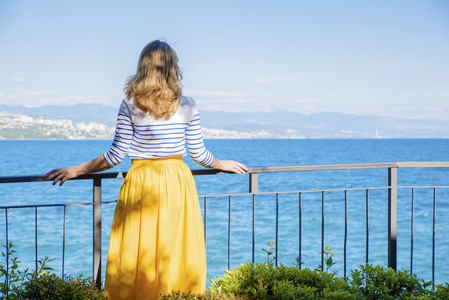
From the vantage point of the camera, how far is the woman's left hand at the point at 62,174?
2.02 meters

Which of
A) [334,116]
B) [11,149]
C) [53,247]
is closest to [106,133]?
[11,149]

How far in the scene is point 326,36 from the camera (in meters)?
42.2

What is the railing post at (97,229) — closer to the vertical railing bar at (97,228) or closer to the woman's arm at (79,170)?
the vertical railing bar at (97,228)

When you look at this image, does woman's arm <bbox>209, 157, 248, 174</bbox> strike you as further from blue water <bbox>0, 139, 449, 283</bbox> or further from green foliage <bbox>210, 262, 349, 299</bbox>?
blue water <bbox>0, 139, 449, 283</bbox>

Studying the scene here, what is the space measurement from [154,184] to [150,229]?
0.79ft

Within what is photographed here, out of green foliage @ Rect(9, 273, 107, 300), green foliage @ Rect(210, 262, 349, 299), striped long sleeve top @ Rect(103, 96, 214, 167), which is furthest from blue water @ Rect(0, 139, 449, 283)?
striped long sleeve top @ Rect(103, 96, 214, 167)

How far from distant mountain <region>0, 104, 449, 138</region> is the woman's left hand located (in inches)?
1799

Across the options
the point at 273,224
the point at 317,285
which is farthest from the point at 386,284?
the point at 273,224

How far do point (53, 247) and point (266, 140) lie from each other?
4682 cm

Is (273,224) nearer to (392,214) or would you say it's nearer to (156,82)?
(392,214)

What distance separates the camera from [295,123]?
62.9m

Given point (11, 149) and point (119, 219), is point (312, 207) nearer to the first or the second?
point (119, 219)

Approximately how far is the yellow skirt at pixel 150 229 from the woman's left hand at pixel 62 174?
11.0 inches

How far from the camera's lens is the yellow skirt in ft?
6.66
